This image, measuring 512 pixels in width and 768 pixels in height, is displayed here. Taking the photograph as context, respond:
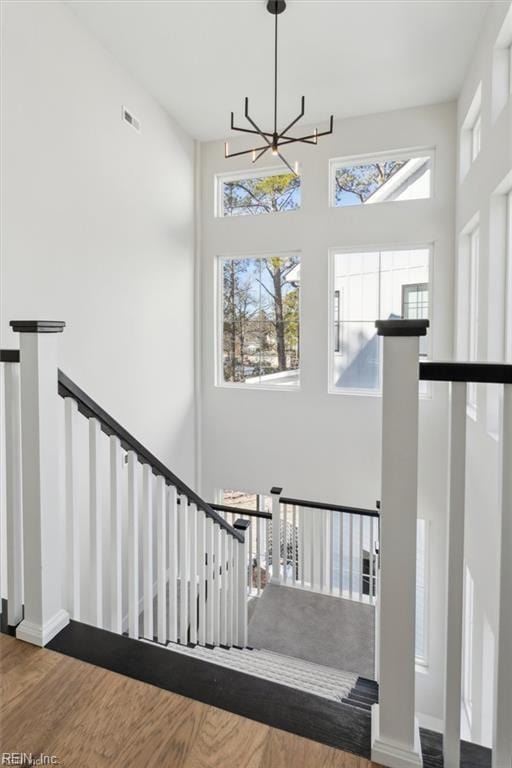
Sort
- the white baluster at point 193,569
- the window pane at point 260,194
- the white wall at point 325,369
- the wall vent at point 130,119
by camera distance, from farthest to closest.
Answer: the window pane at point 260,194, the white wall at point 325,369, the wall vent at point 130,119, the white baluster at point 193,569

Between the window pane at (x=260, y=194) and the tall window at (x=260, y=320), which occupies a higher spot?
the window pane at (x=260, y=194)

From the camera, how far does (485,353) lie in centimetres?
327

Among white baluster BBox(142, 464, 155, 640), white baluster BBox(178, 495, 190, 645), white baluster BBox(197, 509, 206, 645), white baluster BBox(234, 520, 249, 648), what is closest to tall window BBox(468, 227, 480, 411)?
white baluster BBox(234, 520, 249, 648)

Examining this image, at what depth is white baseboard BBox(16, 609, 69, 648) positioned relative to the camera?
142 cm

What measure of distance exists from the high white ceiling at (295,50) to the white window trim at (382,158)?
0.43 meters

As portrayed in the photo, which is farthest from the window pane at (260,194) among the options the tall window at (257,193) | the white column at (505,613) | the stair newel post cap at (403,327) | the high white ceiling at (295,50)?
the white column at (505,613)

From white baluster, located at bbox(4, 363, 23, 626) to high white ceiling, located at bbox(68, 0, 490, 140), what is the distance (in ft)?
10.6

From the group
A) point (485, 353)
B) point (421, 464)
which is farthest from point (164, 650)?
point (421, 464)

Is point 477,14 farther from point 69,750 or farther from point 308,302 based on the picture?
point 69,750

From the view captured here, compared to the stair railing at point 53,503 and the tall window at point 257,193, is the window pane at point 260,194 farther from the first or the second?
the stair railing at point 53,503

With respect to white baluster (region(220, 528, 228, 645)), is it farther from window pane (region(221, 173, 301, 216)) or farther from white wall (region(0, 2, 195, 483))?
window pane (region(221, 173, 301, 216))

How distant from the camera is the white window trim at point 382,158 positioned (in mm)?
4575

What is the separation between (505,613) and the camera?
3.18 feet

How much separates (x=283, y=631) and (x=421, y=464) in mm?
2387
